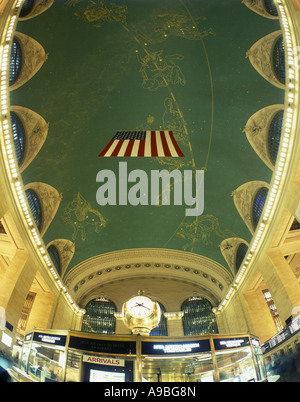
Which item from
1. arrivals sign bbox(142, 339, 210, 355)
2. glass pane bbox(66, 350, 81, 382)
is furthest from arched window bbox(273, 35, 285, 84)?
glass pane bbox(66, 350, 81, 382)

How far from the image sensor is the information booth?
403 cm

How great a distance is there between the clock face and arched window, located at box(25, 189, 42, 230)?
10.3 meters

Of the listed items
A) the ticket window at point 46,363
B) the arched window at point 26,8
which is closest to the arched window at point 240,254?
the ticket window at point 46,363

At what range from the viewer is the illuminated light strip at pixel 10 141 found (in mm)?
9297

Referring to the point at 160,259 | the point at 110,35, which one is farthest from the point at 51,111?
the point at 160,259

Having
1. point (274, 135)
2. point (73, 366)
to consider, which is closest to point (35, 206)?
point (73, 366)

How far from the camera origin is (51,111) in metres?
12.2

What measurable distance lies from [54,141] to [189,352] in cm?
1118

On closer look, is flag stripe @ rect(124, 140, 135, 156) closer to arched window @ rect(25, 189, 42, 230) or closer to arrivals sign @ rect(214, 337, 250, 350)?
arched window @ rect(25, 189, 42, 230)

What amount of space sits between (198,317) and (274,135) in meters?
13.9

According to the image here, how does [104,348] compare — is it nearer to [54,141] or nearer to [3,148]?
[3,148]

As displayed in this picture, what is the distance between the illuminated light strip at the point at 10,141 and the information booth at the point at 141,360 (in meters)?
8.61

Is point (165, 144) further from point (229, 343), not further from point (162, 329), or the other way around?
point (162, 329)

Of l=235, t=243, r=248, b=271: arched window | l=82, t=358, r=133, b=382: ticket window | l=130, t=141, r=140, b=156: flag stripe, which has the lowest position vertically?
l=82, t=358, r=133, b=382: ticket window
